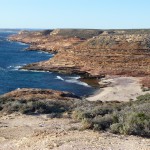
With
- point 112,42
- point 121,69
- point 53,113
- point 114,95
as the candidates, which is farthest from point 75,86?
point 112,42

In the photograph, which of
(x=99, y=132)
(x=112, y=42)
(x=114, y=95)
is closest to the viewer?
(x=99, y=132)

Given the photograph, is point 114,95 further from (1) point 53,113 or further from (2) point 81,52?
(2) point 81,52

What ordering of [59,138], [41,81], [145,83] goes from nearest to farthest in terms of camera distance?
[59,138]
[145,83]
[41,81]

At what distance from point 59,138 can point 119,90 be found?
36.1m

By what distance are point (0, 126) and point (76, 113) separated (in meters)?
4.41

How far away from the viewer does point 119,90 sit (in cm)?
5350

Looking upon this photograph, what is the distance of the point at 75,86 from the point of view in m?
57.4

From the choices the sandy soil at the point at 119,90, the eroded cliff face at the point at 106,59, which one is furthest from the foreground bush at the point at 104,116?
the eroded cliff face at the point at 106,59

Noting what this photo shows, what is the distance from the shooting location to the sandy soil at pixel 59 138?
16641mm

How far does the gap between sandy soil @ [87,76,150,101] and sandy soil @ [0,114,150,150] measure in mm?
24761

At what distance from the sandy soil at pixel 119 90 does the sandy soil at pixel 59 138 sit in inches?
975

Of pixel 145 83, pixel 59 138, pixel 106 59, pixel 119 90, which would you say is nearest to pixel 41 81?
pixel 119 90

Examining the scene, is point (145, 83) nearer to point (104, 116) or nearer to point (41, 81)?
point (41, 81)

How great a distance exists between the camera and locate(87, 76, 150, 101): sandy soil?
156 ft
